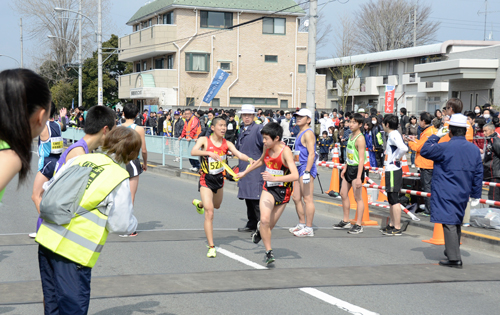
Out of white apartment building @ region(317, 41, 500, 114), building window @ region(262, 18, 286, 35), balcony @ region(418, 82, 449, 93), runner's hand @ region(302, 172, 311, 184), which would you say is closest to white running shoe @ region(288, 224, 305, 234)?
runner's hand @ region(302, 172, 311, 184)

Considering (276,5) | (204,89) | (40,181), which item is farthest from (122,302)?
(276,5)

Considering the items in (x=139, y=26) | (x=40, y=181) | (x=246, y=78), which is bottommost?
(x=40, y=181)

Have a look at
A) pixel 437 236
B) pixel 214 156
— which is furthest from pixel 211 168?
pixel 437 236

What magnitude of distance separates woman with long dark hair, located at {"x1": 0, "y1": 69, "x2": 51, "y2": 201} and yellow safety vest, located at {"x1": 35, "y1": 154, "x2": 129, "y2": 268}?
76cm

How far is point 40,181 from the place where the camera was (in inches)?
324

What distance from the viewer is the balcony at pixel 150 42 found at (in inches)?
1726

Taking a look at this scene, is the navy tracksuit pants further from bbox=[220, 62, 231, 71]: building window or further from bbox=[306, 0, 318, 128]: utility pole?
bbox=[220, 62, 231, 71]: building window

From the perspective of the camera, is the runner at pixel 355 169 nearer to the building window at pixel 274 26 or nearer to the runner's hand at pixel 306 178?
the runner's hand at pixel 306 178

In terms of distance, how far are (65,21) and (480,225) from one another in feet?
202

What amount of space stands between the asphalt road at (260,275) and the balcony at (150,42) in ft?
117

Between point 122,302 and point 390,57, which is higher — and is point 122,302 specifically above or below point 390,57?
below

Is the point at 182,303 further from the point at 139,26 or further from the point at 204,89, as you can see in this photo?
the point at 139,26

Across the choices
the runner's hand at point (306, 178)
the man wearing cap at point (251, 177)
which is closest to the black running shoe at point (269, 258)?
the man wearing cap at point (251, 177)

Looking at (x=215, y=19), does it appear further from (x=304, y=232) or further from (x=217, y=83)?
(x=304, y=232)
